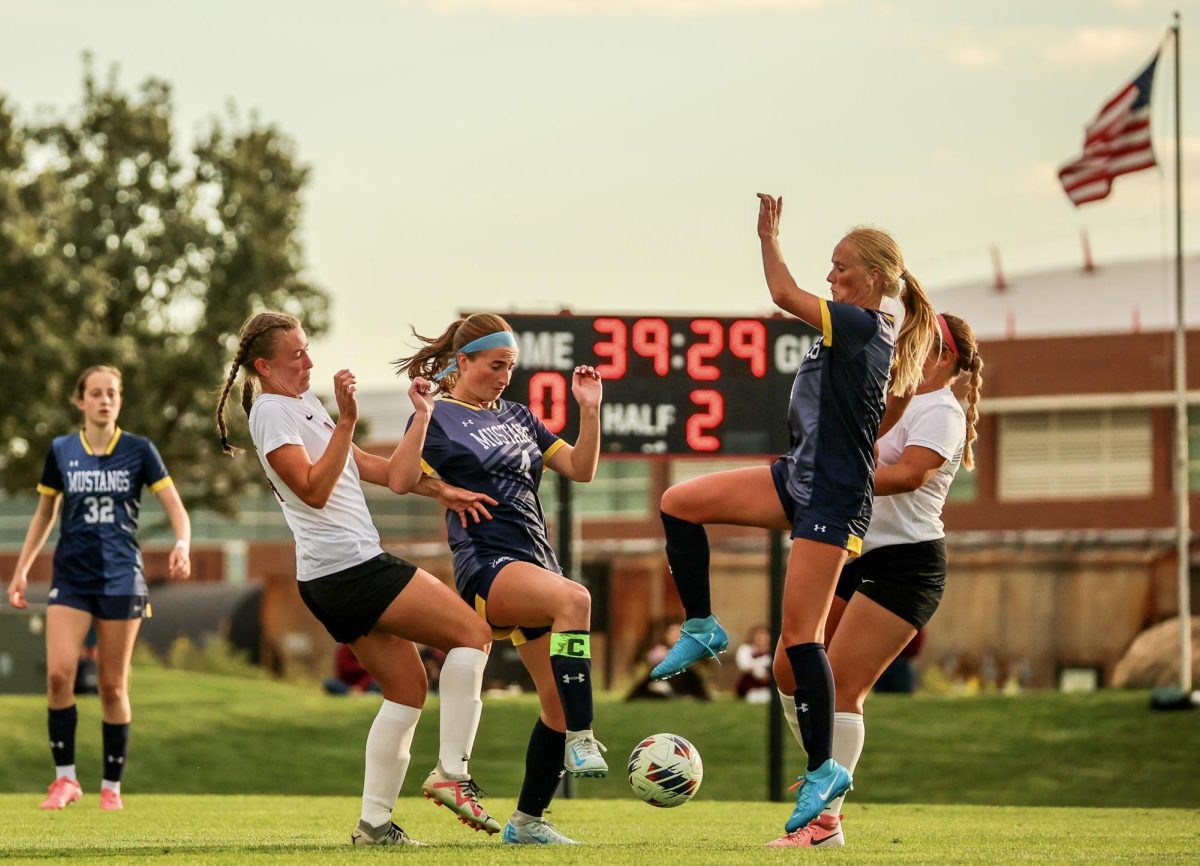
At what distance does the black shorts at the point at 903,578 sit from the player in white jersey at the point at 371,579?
5.34ft

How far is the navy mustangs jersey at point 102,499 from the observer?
37.5ft

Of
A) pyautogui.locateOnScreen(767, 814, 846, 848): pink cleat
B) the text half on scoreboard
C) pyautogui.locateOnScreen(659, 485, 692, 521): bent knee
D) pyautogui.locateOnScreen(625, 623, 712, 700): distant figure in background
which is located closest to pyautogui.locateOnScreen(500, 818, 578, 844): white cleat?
pyautogui.locateOnScreen(767, 814, 846, 848): pink cleat

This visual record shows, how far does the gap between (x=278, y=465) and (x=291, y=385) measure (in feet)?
1.38

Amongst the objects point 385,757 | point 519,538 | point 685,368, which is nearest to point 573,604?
point 519,538

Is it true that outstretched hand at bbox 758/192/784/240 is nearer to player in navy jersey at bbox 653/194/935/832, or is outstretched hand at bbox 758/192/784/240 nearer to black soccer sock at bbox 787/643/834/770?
player in navy jersey at bbox 653/194/935/832

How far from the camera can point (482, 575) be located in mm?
7543

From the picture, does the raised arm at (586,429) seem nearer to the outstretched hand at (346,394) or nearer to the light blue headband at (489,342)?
the light blue headband at (489,342)

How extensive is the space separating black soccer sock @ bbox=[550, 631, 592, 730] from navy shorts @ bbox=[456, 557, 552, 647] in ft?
0.59

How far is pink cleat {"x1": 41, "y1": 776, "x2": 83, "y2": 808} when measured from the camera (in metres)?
11.7

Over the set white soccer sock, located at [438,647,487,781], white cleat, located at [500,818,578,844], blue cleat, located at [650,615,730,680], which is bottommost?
white cleat, located at [500,818,578,844]

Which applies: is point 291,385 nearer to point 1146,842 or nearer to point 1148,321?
point 1146,842

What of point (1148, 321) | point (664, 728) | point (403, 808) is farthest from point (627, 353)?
point (1148, 321)

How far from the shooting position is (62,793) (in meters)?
11.8

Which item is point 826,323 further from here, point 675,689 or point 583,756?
point 675,689
